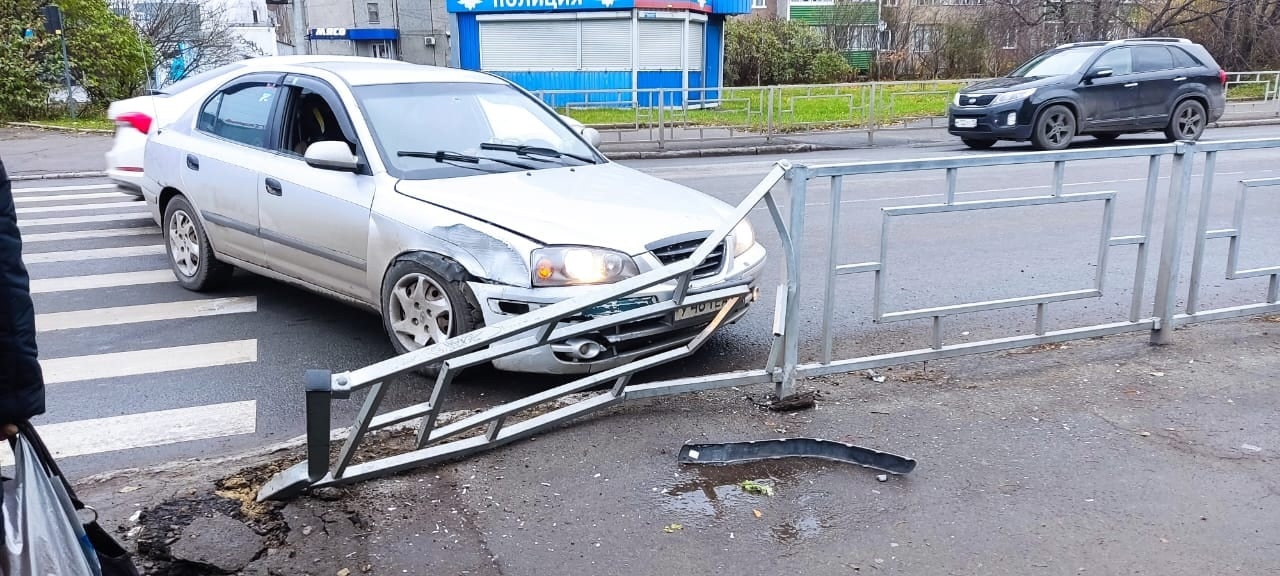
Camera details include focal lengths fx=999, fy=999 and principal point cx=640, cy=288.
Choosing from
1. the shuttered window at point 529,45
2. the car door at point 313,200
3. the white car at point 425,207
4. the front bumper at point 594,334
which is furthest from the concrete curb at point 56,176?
the shuttered window at point 529,45

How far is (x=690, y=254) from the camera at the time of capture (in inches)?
196

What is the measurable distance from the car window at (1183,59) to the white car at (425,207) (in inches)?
568

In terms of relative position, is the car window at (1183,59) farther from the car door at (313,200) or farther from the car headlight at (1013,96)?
the car door at (313,200)

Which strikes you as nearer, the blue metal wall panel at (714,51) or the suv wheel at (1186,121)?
the suv wheel at (1186,121)

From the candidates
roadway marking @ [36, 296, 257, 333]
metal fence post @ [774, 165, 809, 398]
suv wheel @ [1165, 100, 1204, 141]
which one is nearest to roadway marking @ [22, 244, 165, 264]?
roadway marking @ [36, 296, 257, 333]

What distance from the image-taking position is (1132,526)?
3.56m

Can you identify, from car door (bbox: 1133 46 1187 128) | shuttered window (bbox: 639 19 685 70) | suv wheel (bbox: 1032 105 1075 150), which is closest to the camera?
suv wheel (bbox: 1032 105 1075 150)

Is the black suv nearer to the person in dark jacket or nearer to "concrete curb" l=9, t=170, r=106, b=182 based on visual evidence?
"concrete curb" l=9, t=170, r=106, b=182

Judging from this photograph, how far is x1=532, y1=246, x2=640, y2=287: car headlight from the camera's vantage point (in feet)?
15.4

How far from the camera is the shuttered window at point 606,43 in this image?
90.0 feet

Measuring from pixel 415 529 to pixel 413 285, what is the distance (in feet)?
5.86

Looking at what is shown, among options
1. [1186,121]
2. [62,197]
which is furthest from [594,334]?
[1186,121]

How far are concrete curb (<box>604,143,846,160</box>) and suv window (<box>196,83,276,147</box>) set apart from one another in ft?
35.1

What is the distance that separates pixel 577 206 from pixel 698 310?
83 cm
